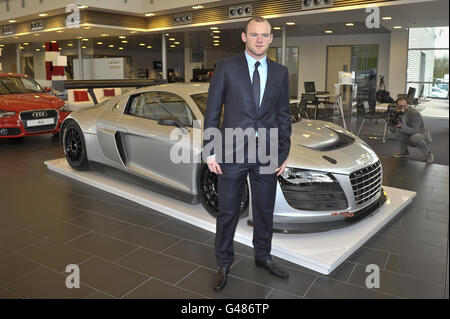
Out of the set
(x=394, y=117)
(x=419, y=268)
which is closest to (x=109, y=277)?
(x=419, y=268)

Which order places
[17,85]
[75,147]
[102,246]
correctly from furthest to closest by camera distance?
[17,85]
[75,147]
[102,246]

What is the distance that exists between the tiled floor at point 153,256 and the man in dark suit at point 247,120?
375 millimetres

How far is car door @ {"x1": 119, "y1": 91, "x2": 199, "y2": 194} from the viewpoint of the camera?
11.9 ft

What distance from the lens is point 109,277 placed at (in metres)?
2.65

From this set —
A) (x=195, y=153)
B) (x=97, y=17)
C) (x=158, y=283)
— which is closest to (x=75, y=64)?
(x=97, y=17)

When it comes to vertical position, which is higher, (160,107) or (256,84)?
(256,84)

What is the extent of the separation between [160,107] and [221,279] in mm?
2116

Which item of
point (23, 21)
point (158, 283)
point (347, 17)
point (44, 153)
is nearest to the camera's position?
point (158, 283)

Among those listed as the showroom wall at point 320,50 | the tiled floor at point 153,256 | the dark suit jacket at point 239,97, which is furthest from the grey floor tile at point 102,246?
the showroom wall at point 320,50

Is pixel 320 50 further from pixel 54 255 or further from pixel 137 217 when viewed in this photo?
pixel 54 255

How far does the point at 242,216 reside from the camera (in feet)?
10.9

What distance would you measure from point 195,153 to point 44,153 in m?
4.35

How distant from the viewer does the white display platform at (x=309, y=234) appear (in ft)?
9.23

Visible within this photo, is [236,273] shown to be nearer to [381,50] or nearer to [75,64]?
[75,64]
